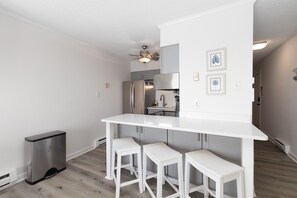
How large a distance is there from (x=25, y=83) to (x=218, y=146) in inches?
109

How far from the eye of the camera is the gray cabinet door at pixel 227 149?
5.37 feet

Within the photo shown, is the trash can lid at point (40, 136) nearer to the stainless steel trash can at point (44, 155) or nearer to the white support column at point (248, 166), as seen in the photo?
the stainless steel trash can at point (44, 155)

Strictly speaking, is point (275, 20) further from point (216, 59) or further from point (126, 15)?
point (126, 15)

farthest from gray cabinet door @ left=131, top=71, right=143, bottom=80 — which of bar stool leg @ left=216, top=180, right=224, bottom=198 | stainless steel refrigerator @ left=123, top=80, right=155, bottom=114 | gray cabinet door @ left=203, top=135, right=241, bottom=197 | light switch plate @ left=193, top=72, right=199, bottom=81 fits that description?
bar stool leg @ left=216, top=180, right=224, bottom=198

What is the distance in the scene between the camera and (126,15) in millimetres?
2133

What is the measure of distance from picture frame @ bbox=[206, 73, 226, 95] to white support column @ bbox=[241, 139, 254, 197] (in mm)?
768

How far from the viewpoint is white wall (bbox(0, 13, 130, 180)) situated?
2.04m

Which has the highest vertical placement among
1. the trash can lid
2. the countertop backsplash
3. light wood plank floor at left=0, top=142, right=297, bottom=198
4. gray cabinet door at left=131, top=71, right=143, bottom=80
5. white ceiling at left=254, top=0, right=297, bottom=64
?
white ceiling at left=254, top=0, right=297, bottom=64

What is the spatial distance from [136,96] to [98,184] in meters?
2.55

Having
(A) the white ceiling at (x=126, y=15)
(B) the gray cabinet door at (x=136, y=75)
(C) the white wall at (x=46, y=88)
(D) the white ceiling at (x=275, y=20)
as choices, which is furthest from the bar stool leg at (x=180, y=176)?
(B) the gray cabinet door at (x=136, y=75)

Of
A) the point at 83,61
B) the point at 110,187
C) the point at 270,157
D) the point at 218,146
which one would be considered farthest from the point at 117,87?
the point at 270,157

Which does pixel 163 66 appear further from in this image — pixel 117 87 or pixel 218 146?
pixel 117 87

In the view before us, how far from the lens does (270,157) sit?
9.61 feet

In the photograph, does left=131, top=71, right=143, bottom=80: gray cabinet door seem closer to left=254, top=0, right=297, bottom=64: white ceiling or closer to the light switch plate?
the light switch plate
